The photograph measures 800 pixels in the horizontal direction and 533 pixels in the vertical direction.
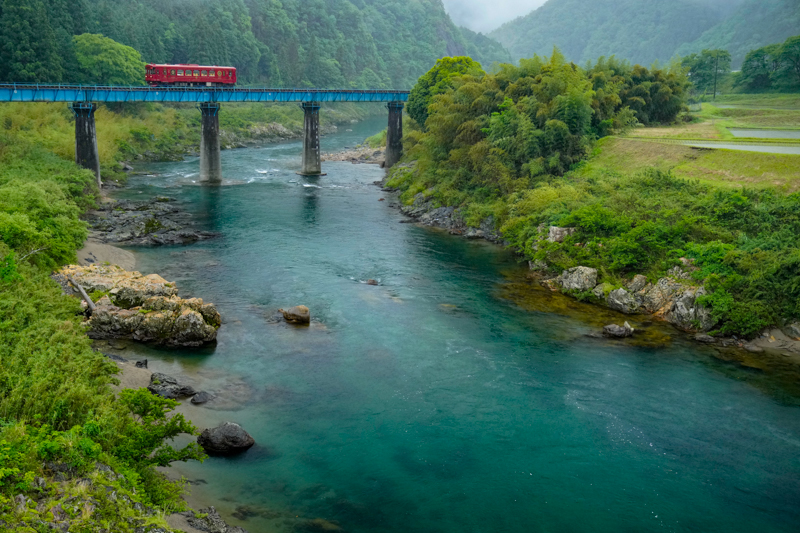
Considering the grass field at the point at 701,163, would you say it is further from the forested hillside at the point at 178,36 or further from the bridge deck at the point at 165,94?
the forested hillside at the point at 178,36

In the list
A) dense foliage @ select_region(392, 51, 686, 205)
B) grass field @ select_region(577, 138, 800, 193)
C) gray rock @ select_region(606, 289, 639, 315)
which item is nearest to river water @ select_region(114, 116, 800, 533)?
gray rock @ select_region(606, 289, 639, 315)

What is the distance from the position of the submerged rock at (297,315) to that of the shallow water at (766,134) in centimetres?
4827

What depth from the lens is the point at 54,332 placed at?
27125mm

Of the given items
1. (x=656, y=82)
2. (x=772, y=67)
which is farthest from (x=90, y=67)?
(x=772, y=67)

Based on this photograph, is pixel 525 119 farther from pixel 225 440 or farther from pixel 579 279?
pixel 225 440

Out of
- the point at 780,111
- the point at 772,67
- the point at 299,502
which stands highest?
the point at 772,67

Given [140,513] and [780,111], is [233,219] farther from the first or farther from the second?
[780,111]

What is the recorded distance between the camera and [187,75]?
83.4m

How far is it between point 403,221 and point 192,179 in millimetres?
32848

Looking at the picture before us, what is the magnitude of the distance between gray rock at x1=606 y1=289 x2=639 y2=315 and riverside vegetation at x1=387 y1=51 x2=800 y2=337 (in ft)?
2.30

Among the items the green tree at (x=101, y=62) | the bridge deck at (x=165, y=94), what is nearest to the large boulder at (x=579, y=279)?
→ the bridge deck at (x=165, y=94)

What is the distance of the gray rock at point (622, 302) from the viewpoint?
40781 millimetres

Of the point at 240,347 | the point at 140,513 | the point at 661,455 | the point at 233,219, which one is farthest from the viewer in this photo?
the point at 233,219

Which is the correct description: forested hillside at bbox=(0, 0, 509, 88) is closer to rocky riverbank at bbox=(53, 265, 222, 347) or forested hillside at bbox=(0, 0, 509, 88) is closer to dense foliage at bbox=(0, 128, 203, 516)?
rocky riverbank at bbox=(53, 265, 222, 347)
